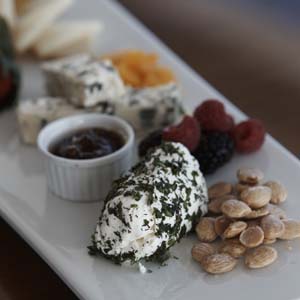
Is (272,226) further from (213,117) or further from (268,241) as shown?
(213,117)

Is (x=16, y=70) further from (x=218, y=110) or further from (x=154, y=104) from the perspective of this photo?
(x=218, y=110)

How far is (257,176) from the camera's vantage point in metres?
1.62

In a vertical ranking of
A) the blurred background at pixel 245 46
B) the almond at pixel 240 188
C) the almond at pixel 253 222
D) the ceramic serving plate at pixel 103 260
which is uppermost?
the almond at pixel 253 222

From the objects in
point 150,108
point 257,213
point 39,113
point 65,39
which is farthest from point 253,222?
point 65,39

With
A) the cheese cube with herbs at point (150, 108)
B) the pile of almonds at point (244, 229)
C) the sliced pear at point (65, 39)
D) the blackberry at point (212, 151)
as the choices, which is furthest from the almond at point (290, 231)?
the sliced pear at point (65, 39)

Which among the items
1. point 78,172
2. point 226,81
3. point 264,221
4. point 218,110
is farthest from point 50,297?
point 226,81

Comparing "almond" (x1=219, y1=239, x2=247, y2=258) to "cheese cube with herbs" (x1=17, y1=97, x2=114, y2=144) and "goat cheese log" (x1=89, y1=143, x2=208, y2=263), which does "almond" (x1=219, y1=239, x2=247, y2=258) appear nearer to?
"goat cheese log" (x1=89, y1=143, x2=208, y2=263)

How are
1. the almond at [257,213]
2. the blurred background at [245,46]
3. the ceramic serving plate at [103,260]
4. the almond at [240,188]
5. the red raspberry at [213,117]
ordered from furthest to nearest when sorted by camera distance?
1. the blurred background at [245,46]
2. the red raspberry at [213,117]
3. the almond at [240,188]
4. the almond at [257,213]
5. the ceramic serving plate at [103,260]

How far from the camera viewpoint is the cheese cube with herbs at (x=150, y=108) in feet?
6.09

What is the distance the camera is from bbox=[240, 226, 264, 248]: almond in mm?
1431

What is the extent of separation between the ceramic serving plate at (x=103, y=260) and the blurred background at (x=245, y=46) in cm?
15

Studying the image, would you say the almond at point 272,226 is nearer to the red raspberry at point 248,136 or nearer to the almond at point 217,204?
the almond at point 217,204

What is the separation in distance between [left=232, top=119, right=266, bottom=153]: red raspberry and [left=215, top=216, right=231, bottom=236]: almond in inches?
11.5

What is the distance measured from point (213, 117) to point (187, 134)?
89mm
